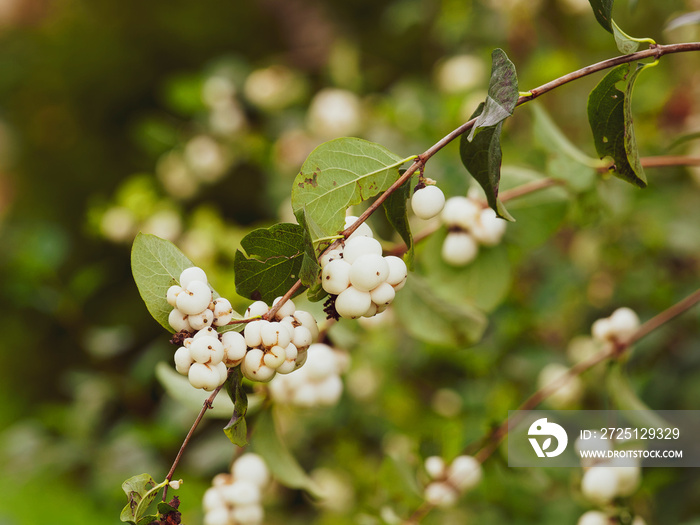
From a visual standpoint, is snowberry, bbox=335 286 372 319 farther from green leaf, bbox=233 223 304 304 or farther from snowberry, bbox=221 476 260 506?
snowberry, bbox=221 476 260 506

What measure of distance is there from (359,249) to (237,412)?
122 mm

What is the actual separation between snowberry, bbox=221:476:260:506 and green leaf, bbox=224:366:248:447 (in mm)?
225

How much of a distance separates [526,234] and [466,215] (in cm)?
9

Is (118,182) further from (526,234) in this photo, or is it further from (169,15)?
(526,234)

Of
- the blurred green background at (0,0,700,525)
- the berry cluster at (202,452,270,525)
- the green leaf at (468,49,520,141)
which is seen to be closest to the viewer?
the green leaf at (468,49,520,141)

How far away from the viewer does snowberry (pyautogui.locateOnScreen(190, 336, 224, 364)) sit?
12.4 inches

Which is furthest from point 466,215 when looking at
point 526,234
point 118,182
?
point 118,182

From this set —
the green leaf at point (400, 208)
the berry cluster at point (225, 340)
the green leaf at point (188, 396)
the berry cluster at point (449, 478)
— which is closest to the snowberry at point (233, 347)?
A: the berry cluster at point (225, 340)

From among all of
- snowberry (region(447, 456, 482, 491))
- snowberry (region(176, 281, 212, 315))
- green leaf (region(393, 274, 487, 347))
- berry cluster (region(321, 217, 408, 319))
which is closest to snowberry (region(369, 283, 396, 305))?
berry cluster (region(321, 217, 408, 319))

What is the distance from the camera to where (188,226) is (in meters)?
1.26

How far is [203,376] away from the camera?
0.31m

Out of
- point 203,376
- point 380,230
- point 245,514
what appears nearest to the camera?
point 203,376

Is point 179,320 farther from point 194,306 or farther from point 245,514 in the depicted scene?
point 245,514

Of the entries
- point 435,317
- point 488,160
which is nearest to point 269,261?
point 488,160
